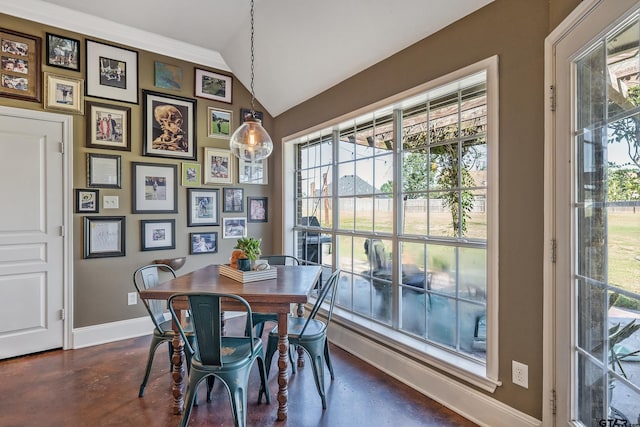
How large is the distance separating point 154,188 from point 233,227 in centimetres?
96

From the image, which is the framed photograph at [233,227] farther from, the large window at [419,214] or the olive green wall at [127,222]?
the large window at [419,214]

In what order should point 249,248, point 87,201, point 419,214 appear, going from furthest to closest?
point 87,201
point 419,214
point 249,248

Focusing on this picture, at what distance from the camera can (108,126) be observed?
3223mm

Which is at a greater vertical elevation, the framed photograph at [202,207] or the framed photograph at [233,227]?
the framed photograph at [202,207]

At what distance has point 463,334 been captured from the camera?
221 cm

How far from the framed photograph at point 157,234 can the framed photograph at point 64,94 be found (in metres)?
1.22

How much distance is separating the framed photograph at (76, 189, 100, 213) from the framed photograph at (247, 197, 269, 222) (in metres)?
1.56

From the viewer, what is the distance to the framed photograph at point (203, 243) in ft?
12.1

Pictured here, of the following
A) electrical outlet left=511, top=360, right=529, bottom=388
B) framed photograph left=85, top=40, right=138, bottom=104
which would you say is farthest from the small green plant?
framed photograph left=85, top=40, right=138, bottom=104

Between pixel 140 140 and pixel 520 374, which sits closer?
pixel 520 374

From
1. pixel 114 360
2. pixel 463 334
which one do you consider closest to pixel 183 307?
pixel 114 360

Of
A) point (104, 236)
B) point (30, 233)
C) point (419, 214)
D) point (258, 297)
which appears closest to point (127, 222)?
point (104, 236)

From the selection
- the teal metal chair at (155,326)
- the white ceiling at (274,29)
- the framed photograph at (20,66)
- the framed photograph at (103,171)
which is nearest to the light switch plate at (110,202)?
the framed photograph at (103,171)

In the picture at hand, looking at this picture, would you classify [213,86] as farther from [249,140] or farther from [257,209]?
[249,140]
